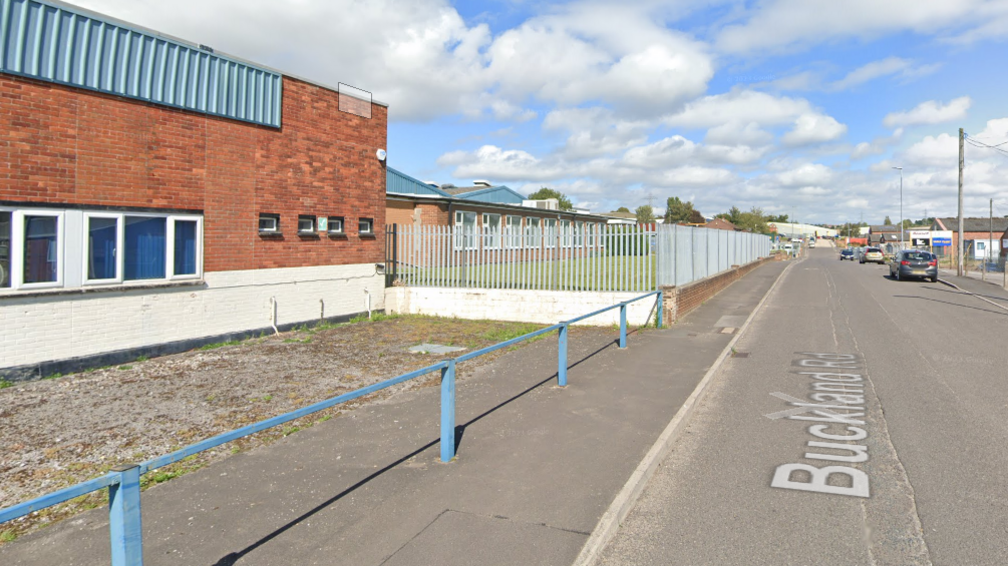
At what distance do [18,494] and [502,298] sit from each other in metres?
11.2

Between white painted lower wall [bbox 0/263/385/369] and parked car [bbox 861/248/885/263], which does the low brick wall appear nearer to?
white painted lower wall [bbox 0/263/385/369]

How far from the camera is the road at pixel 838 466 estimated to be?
406 cm

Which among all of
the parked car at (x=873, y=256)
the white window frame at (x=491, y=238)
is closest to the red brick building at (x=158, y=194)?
the white window frame at (x=491, y=238)

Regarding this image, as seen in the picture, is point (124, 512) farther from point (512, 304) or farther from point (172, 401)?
point (512, 304)

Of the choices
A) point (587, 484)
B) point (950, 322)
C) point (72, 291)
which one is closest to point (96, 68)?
point (72, 291)

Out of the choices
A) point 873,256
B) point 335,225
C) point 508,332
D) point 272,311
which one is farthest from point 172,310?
point 873,256

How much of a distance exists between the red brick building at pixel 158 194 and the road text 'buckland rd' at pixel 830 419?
9965mm

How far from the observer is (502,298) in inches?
607

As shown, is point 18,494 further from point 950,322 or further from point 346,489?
point 950,322

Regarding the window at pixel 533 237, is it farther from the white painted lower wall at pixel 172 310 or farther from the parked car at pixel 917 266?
the parked car at pixel 917 266

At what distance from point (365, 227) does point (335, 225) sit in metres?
1.08

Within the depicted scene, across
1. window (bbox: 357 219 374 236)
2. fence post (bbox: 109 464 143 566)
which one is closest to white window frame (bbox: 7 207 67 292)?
window (bbox: 357 219 374 236)

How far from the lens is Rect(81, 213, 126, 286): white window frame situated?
32.2 ft

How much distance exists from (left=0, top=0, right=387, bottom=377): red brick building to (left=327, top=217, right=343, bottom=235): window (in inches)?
1.5
